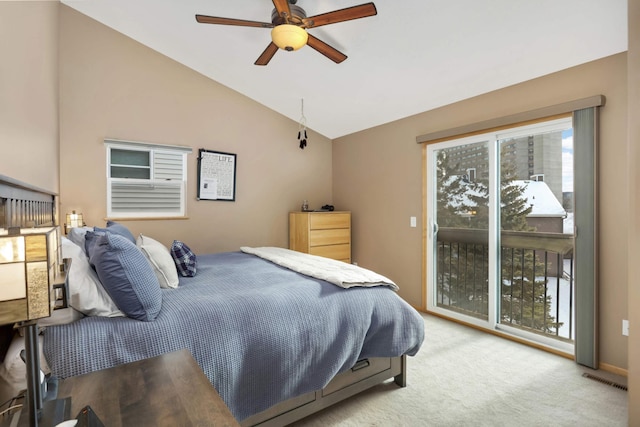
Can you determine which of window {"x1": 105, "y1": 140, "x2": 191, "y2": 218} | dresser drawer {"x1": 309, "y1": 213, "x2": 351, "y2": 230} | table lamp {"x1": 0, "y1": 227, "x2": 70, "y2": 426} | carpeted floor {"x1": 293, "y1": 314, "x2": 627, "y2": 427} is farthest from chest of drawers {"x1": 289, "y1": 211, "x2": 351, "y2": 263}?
table lamp {"x1": 0, "y1": 227, "x2": 70, "y2": 426}

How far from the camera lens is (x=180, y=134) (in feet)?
12.8

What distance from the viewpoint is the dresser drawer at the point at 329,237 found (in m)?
4.35

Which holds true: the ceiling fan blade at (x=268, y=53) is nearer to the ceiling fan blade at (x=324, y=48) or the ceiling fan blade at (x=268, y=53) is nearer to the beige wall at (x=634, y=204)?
the ceiling fan blade at (x=324, y=48)

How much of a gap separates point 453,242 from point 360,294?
79.7 inches

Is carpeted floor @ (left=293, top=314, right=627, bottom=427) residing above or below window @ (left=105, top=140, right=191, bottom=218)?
below

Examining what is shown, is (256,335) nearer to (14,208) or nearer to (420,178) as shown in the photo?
(14,208)

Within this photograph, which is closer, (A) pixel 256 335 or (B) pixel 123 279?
(B) pixel 123 279

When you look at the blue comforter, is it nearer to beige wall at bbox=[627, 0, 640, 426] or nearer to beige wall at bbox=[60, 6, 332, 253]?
beige wall at bbox=[627, 0, 640, 426]

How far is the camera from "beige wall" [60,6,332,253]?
11.1 ft

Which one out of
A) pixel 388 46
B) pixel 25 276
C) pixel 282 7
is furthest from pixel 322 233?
pixel 25 276

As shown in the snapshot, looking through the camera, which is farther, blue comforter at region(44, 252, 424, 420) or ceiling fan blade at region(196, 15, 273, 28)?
ceiling fan blade at region(196, 15, 273, 28)

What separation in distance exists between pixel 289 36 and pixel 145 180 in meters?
2.55

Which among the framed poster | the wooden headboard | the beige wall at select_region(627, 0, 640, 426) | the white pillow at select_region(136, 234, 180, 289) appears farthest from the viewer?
the framed poster

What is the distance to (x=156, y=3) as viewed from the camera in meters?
3.00
